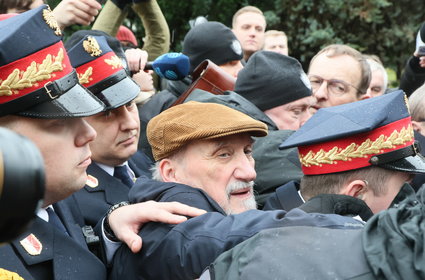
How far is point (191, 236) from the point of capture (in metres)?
2.05

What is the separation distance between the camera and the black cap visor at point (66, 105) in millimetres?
2170

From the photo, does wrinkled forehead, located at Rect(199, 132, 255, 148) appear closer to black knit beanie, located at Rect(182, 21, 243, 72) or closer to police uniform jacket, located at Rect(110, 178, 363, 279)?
police uniform jacket, located at Rect(110, 178, 363, 279)

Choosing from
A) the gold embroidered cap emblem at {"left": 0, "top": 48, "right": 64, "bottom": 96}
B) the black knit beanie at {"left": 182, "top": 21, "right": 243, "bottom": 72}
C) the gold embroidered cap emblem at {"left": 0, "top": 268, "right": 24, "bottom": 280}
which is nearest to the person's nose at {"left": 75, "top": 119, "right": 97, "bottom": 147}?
the gold embroidered cap emblem at {"left": 0, "top": 48, "right": 64, "bottom": 96}

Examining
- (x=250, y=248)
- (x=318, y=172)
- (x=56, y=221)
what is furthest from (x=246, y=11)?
(x=250, y=248)

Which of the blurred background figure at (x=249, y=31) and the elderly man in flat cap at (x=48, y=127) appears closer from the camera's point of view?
the elderly man in flat cap at (x=48, y=127)

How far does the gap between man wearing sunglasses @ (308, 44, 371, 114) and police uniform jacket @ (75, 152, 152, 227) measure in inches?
86.6

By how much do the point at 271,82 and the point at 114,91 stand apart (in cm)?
150

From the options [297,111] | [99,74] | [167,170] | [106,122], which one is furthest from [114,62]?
[297,111]

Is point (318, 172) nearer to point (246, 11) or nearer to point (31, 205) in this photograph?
point (31, 205)

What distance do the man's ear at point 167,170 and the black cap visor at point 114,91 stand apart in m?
0.47

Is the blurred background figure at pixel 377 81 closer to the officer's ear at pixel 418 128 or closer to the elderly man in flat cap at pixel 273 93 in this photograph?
the officer's ear at pixel 418 128

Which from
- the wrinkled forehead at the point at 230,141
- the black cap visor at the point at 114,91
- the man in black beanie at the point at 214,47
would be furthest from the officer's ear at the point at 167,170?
the man in black beanie at the point at 214,47

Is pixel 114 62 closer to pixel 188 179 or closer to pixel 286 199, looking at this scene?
pixel 188 179

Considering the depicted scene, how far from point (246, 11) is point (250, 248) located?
299 inches
